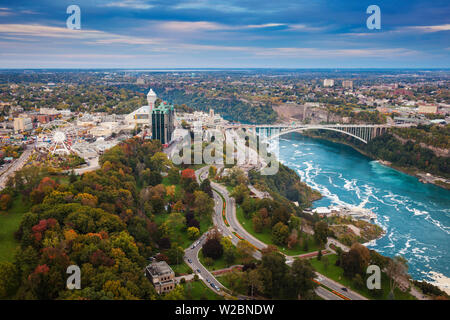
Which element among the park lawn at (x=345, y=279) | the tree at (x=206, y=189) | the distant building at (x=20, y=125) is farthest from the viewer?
the distant building at (x=20, y=125)

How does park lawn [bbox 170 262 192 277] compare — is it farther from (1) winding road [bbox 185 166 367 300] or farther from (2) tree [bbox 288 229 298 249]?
(2) tree [bbox 288 229 298 249]

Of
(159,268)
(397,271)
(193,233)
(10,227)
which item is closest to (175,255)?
(159,268)

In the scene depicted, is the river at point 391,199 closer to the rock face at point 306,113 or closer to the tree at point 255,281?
the tree at point 255,281

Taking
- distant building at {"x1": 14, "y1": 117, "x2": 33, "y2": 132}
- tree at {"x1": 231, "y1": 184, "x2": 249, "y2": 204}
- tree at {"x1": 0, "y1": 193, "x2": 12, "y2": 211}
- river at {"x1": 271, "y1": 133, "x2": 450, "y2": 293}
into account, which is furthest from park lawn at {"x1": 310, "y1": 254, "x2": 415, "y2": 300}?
distant building at {"x1": 14, "y1": 117, "x2": 33, "y2": 132}

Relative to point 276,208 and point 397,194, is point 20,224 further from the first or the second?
point 397,194

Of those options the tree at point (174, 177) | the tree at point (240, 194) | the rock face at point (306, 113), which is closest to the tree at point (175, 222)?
the tree at point (240, 194)

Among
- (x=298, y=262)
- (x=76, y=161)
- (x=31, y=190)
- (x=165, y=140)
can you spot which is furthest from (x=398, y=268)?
(x=165, y=140)

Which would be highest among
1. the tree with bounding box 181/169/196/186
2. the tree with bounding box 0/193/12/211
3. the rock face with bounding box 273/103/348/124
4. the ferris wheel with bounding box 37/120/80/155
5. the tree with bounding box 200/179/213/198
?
the rock face with bounding box 273/103/348/124

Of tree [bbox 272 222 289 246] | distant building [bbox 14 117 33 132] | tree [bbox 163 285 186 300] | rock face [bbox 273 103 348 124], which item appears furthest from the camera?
rock face [bbox 273 103 348 124]
